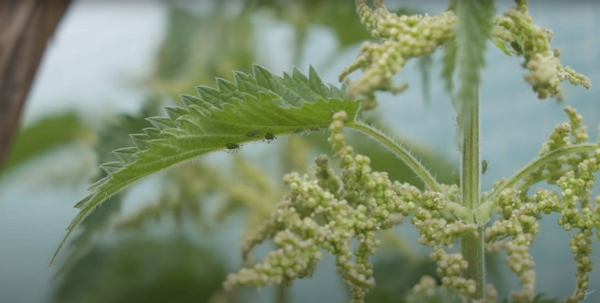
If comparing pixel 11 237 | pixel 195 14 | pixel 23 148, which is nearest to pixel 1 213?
pixel 11 237

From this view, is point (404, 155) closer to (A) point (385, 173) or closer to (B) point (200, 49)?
(A) point (385, 173)

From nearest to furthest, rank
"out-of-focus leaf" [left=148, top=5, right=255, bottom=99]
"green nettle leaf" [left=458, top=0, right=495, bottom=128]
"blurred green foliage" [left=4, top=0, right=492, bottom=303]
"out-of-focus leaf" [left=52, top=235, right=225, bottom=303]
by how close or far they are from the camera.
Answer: "green nettle leaf" [left=458, top=0, right=495, bottom=128] → "blurred green foliage" [left=4, top=0, right=492, bottom=303] → "out-of-focus leaf" [left=52, top=235, right=225, bottom=303] → "out-of-focus leaf" [left=148, top=5, right=255, bottom=99]

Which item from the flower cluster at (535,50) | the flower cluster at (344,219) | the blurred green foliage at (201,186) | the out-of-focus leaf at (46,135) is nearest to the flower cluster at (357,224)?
the flower cluster at (344,219)

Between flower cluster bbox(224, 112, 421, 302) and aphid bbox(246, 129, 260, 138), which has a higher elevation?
aphid bbox(246, 129, 260, 138)

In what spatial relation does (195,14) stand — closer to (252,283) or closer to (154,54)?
(154,54)

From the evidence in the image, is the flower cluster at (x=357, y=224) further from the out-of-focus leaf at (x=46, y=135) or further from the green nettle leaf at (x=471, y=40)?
the out-of-focus leaf at (x=46, y=135)

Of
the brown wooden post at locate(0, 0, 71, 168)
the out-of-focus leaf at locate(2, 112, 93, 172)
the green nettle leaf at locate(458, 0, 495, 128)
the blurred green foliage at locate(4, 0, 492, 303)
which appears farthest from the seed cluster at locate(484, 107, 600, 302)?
the out-of-focus leaf at locate(2, 112, 93, 172)

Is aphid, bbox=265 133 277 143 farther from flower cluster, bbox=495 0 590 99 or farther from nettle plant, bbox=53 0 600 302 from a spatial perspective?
flower cluster, bbox=495 0 590 99

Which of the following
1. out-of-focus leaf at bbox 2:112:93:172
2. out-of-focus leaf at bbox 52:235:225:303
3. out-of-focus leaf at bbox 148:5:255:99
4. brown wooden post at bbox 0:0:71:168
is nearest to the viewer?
brown wooden post at bbox 0:0:71:168
